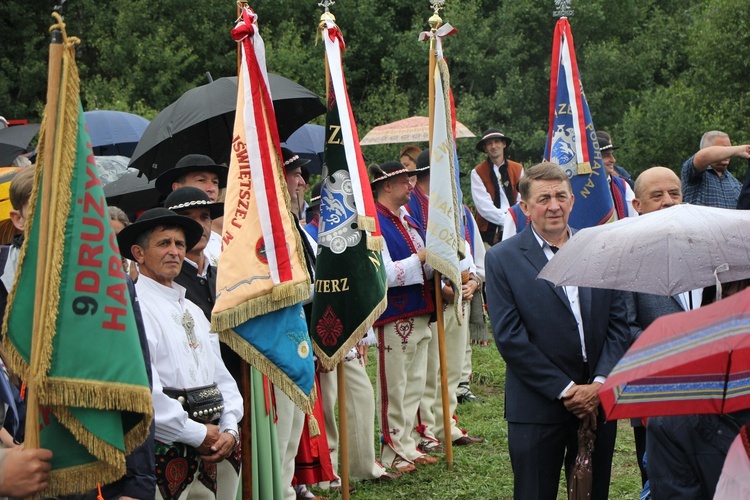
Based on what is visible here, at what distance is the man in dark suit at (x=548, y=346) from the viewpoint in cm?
490

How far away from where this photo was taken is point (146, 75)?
19703mm

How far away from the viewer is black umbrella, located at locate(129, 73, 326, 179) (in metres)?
7.08

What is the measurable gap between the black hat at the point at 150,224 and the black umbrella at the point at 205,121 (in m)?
2.15

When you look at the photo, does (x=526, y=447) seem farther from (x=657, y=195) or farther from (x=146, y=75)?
(x=146, y=75)

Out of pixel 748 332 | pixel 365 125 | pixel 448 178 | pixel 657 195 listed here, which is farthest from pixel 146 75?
pixel 748 332

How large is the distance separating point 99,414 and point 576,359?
239cm

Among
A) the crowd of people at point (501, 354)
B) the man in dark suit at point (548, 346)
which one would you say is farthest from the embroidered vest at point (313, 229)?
the man in dark suit at point (548, 346)

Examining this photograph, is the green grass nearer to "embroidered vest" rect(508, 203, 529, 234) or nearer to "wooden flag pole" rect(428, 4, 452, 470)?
"wooden flag pole" rect(428, 4, 452, 470)

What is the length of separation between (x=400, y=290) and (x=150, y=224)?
9.94 feet

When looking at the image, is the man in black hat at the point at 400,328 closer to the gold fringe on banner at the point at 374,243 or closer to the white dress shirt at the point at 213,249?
the gold fringe on banner at the point at 374,243

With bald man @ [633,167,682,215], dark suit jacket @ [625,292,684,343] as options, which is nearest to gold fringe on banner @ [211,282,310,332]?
dark suit jacket @ [625,292,684,343]

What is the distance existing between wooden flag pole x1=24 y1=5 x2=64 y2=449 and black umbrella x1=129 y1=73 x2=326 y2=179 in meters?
3.41

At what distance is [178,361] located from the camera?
471 cm

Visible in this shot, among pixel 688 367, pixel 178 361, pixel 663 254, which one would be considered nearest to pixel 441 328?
pixel 178 361
